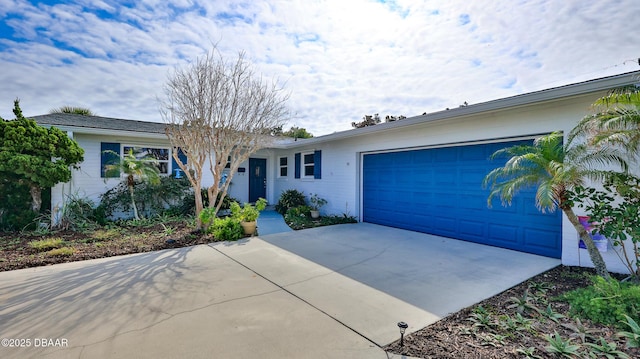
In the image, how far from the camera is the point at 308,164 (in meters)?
11.3

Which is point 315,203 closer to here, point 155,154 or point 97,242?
point 155,154

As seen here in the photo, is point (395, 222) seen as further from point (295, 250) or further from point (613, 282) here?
point (613, 282)

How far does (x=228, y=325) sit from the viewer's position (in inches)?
113

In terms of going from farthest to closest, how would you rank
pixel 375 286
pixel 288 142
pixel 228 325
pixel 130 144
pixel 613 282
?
pixel 288 142 → pixel 130 144 → pixel 375 286 → pixel 613 282 → pixel 228 325

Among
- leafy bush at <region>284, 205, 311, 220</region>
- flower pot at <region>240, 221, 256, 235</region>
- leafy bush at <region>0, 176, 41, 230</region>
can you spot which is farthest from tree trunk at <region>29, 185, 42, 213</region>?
leafy bush at <region>284, 205, 311, 220</region>

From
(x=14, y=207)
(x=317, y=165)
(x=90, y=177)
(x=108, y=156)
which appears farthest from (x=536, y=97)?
(x=14, y=207)

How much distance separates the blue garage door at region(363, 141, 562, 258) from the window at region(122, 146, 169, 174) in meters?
6.70

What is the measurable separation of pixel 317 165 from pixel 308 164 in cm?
69

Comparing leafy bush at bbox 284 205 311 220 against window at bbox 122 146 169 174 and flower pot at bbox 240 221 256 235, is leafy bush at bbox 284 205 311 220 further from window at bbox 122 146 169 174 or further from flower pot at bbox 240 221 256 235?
window at bbox 122 146 169 174

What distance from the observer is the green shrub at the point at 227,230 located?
22.2 ft

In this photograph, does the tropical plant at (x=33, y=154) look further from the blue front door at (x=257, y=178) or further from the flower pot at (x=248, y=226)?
the blue front door at (x=257, y=178)

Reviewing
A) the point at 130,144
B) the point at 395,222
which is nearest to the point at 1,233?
the point at 130,144

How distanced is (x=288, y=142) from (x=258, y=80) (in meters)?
3.77

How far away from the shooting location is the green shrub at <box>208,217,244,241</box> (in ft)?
22.2
